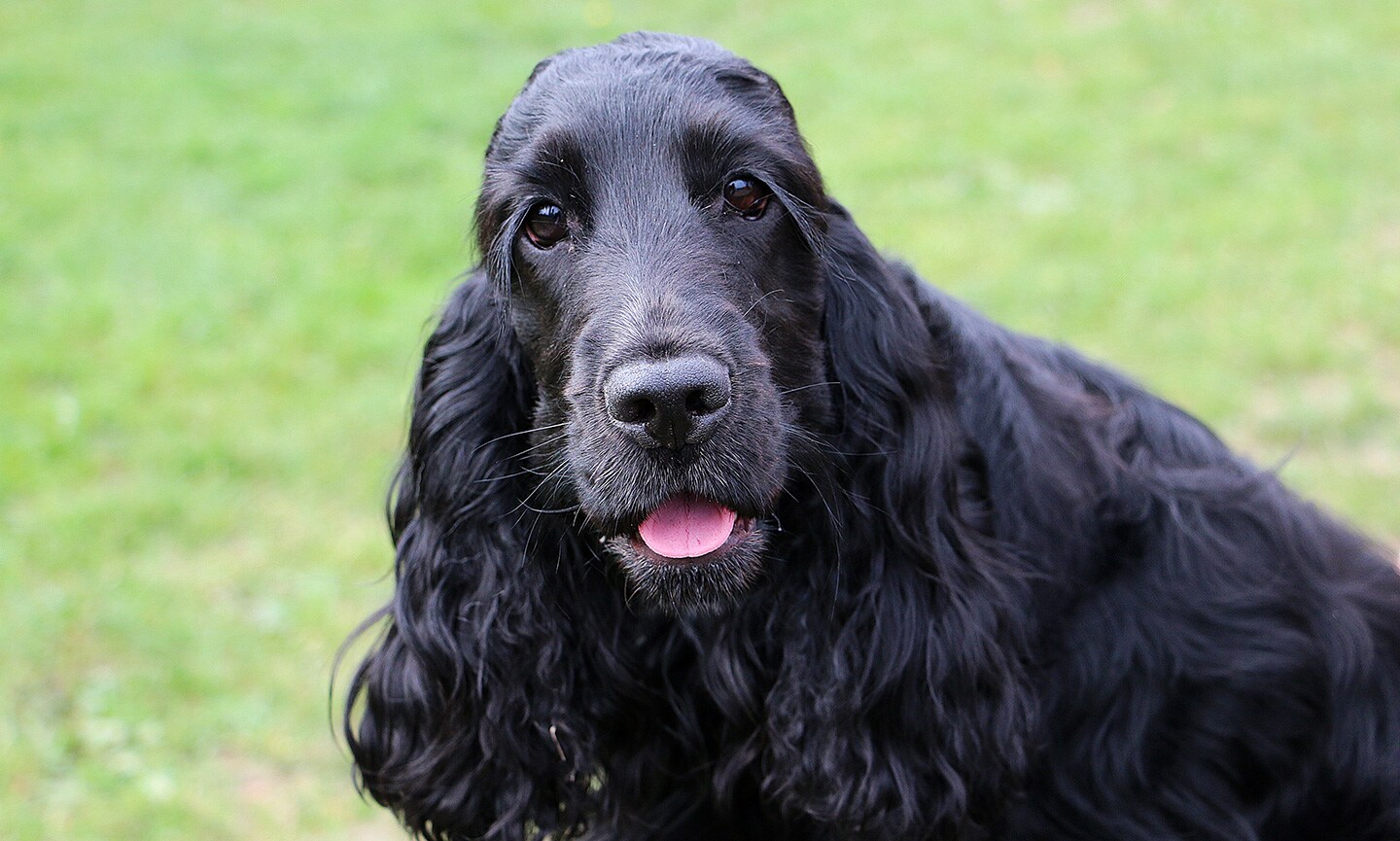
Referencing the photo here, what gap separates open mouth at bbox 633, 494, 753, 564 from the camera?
8.30ft

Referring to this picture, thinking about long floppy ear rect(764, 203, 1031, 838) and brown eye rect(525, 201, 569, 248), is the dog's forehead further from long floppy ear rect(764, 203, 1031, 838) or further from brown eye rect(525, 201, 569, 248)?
long floppy ear rect(764, 203, 1031, 838)

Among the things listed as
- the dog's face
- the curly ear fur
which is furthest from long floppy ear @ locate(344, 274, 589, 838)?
the curly ear fur

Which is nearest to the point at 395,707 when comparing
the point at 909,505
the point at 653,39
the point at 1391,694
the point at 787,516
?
the point at 787,516

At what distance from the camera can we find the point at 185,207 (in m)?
8.37

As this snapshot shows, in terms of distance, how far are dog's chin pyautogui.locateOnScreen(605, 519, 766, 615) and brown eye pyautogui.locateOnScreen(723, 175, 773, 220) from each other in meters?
0.60

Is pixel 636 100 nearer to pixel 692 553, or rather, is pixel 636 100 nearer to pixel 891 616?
pixel 692 553

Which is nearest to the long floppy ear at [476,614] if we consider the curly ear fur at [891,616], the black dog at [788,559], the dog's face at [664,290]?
the black dog at [788,559]

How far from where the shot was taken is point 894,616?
2738 millimetres

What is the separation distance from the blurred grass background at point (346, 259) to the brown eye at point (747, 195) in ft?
8.78

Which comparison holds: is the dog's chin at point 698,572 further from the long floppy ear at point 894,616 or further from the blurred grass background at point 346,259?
the blurred grass background at point 346,259

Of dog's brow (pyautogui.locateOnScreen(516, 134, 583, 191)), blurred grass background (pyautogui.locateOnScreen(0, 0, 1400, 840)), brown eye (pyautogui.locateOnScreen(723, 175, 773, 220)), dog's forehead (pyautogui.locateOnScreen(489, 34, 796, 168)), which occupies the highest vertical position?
dog's forehead (pyautogui.locateOnScreen(489, 34, 796, 168))

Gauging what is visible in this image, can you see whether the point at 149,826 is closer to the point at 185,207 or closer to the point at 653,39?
the point at 653,39

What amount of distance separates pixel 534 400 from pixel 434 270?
5.00 m

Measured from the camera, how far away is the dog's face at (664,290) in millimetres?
2395
